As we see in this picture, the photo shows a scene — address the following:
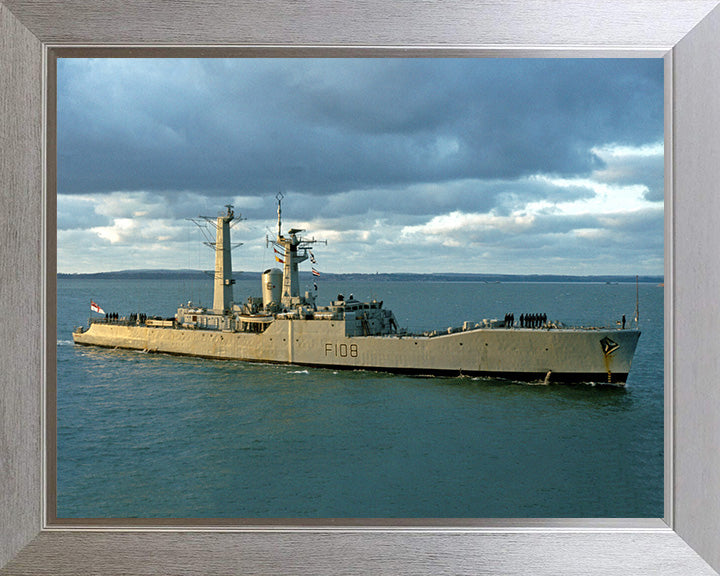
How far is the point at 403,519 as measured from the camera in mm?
1477

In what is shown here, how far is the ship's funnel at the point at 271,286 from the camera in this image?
30.0ft

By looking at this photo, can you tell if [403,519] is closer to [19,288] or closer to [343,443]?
[19,288]

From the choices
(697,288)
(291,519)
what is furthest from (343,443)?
(697,288)

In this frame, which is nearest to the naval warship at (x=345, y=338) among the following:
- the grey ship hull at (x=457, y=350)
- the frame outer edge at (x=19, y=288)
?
the grey ship hull at (x=457, y=350)

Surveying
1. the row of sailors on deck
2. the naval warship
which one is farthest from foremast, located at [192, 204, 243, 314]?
the row of sailors on deck

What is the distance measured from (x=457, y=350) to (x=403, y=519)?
19.8 ft

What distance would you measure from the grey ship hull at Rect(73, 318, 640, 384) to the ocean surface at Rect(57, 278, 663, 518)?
7.9 inches

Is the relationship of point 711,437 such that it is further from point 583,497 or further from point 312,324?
point 312,324

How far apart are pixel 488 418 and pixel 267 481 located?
3.11 meters

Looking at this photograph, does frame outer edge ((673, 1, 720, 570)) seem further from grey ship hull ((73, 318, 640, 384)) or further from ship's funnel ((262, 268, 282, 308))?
ship's funnel ((262, 268, 282, 308))

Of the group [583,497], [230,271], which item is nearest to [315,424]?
[583,497]

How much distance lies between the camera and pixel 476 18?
4.85ft

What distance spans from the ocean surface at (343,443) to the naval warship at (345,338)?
23 centimetres

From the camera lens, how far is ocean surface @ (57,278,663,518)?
408 cm
